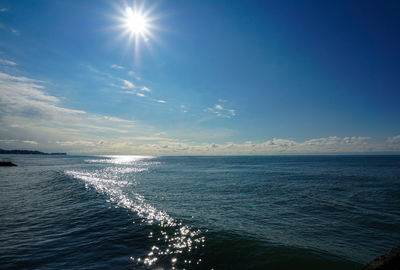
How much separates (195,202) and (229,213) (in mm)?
4939

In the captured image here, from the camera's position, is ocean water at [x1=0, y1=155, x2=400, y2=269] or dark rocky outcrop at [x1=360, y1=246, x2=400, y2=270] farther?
ocean water at [x1=0, y1=155, x2=400, y2=269]

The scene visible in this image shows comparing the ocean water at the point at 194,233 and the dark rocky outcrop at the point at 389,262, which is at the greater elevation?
the dark rocky outcrop at the point at 389,262

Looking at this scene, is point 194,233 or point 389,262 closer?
point 389,262

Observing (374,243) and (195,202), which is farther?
(195,202)

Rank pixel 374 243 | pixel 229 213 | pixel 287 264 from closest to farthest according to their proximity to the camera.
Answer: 1. pixel 287 264
2. pixel 374 243
3. pixel 229 213

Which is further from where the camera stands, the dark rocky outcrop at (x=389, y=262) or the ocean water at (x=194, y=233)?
the ocean water at (x=194, y=233)

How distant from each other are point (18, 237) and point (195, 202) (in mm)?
13770

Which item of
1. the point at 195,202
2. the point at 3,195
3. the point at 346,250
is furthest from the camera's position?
the point at 3,195

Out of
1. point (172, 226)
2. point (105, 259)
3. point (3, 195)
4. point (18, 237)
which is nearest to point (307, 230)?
point (172, 226)

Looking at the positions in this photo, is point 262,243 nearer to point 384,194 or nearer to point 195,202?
point 195,202

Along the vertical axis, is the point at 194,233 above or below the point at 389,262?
below

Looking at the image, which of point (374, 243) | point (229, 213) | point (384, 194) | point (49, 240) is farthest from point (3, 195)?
point (384, 194)

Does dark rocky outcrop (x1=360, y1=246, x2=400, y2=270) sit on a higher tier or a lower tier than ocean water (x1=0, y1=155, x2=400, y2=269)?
higher

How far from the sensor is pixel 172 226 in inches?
504
